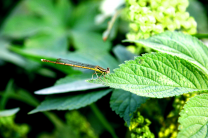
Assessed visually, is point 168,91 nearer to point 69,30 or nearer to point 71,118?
point 71,118

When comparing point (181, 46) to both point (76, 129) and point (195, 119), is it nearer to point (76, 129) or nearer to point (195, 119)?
point (195, 119)

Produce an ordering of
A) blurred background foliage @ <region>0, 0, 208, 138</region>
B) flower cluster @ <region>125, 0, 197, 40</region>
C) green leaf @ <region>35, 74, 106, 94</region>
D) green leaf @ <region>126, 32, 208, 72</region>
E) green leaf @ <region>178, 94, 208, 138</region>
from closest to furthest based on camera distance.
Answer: green leaf @ <region>178, 94, 208, 138</region> → green leaf @ <region>126, 32, 208, 72</region> → flower cluster @ <region>125, 0, 197, 40</region> → green leaf @ <region>35, 74, 106, 94</region> → blurred background foliage @ <region>0, 0, 208, 138</region>

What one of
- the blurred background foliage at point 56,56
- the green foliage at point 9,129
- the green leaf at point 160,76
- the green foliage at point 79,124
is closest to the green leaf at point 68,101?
the blurred background foliage at point 56,56

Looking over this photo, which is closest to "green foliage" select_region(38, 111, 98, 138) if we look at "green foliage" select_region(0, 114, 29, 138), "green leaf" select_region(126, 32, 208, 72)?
"green foliage" select_region(0, 114, 29, 138)

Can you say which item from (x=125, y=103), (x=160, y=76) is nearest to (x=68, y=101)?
(x=125, y=103)

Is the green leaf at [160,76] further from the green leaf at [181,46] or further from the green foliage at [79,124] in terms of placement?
the green foliage at [79,124]

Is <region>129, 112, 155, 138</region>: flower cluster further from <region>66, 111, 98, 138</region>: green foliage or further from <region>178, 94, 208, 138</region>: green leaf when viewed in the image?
<region>66, 111, 98, 138</region>: green foliage

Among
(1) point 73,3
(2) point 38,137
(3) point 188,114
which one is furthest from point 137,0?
(1) point 73,3
